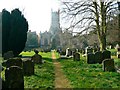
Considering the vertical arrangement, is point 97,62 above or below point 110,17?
below

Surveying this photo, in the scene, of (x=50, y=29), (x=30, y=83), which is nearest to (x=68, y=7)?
(x=30, y=83)

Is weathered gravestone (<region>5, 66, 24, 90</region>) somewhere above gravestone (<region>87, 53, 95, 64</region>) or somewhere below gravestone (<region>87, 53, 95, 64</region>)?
below

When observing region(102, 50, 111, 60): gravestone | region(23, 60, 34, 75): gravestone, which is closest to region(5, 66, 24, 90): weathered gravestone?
region(23, 60, 34, 75): gravestone

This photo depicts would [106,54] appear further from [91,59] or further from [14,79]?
[14,79]

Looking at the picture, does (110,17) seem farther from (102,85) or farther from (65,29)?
(102,85)

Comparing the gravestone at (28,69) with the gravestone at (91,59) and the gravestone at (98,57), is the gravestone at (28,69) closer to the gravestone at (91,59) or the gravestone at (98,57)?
the gravestone at (91,59)

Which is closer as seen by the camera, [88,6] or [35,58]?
[35,58]

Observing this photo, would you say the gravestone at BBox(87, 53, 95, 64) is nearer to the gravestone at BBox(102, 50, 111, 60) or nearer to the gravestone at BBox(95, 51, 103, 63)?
the gravestone at BBox(95, 51, 103, 63)

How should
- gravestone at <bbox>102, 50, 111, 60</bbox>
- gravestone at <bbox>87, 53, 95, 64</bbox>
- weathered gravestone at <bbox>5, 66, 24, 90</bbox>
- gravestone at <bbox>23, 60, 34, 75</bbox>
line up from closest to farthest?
weathered gravestone at <bbox>5, 66, 24, 90</bbox> < gravestone at <bbox>23, 60, 34, 75</bbox> < gravestone at <bbox>102, 50, 111, 60</bbox> < gravestone at <bbox>87, 53, 95, 64</bbox>

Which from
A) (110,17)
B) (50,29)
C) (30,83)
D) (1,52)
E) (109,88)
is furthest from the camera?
(50,29)

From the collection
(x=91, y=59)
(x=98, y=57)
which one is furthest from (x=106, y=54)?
(x=91, y=59)

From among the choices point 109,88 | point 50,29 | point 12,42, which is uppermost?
point 50,29

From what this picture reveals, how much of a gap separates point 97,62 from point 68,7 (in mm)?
7665

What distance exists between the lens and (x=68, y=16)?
28.7 meters
